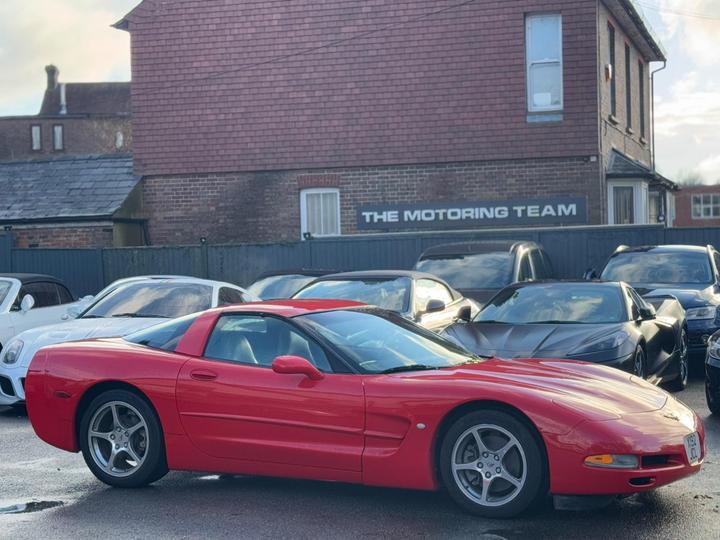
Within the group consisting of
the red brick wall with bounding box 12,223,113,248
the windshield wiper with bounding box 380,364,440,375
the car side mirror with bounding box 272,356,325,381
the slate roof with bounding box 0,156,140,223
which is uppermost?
the slate roof with bounding box 0,156,140,223

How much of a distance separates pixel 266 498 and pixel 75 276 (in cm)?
1655

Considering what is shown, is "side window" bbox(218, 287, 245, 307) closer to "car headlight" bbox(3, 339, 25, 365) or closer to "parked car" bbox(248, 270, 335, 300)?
"car headlight" bbox(3, 339, 25, 365)

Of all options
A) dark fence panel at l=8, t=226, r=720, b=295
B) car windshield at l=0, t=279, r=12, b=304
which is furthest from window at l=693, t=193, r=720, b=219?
car windshield at l=0, t=279, r=12, b=304

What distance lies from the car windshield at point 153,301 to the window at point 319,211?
11.5m

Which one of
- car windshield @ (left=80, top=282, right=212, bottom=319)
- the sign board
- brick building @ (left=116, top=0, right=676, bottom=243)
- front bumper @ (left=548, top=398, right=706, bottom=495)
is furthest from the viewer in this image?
brick building @ (left=116, top=0, right=676, bottom=243)

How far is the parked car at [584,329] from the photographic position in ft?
31.6

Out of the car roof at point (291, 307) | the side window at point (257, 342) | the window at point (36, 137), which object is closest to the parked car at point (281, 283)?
the car roof at point (291, 307)

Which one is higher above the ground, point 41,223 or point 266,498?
point 41,223

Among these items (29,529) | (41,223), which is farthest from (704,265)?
(41,223)

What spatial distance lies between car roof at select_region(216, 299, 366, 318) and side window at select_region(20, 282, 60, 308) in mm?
7086

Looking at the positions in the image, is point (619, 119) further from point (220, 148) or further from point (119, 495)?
point (119, 495)

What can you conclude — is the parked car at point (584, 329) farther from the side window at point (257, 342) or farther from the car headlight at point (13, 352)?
the car headlight at point (13, 352)

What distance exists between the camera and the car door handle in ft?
22.6

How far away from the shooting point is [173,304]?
11.8 metres
